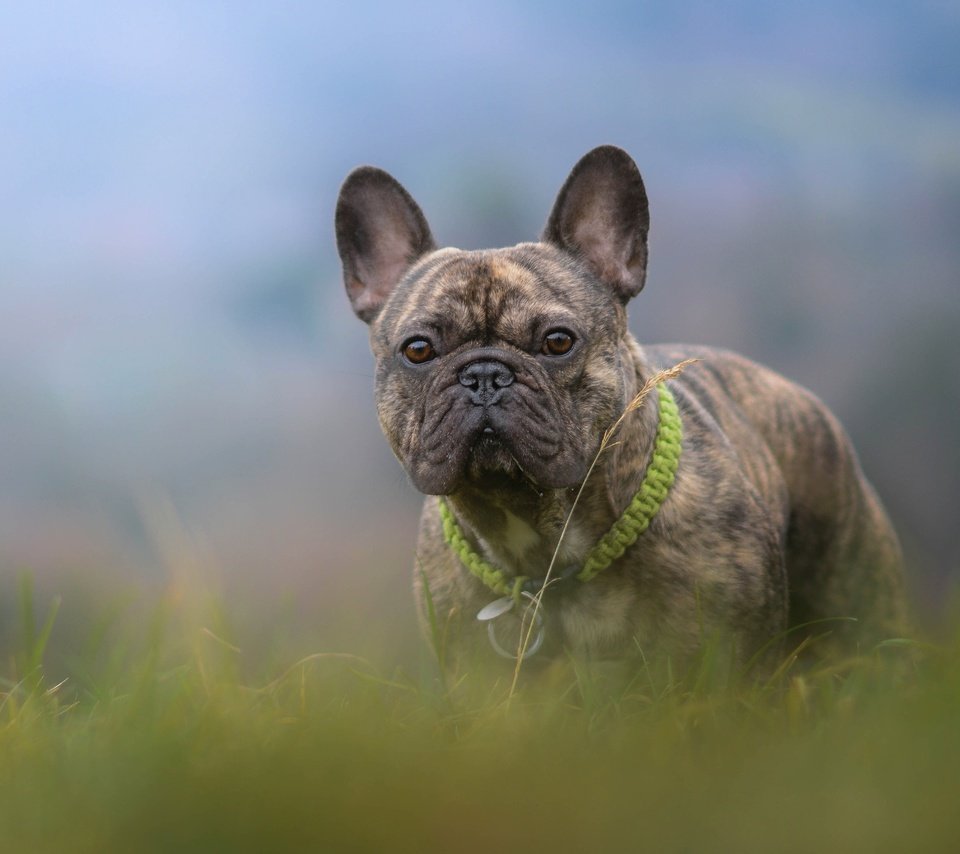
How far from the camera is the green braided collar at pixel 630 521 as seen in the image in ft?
10.9

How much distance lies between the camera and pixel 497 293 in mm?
3400

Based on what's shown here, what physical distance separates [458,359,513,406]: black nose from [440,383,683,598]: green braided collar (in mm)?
521

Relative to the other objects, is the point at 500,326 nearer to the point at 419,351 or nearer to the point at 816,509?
the point at 419,351

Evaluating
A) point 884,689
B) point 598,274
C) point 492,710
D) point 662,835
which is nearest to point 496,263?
point 598,274

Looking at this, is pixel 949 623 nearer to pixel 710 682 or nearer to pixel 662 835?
pixel 710 682

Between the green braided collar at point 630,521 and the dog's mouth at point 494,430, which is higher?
the dog's mouth at point 494,430

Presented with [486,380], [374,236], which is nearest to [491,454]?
[486,380]

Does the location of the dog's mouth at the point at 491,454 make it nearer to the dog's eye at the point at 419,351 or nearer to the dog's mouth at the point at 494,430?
the dog's mouth at the point at 494,430

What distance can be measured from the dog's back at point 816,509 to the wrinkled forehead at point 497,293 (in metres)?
0.80

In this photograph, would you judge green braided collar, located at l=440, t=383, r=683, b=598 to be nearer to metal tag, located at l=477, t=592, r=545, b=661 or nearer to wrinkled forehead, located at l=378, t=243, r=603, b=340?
metal tag, located at l=477, t=592, r=545, b=661

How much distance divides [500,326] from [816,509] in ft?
5.78

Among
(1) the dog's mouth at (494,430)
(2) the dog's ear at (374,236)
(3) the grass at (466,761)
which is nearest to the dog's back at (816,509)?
(2) the dog's ear at (374,236)

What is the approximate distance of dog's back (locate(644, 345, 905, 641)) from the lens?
4.45 m

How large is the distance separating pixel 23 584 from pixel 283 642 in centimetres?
61
